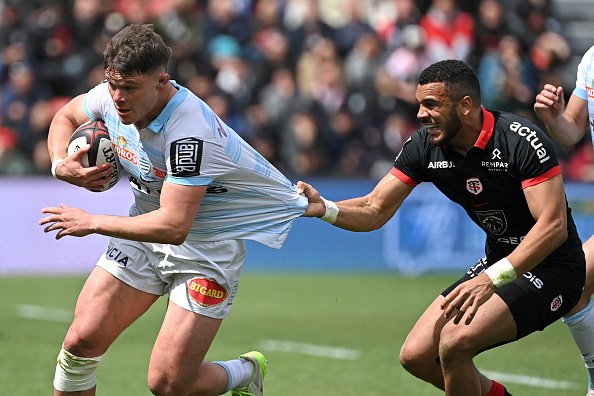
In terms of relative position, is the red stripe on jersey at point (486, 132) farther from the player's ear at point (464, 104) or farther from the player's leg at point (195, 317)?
the player's leg at point (195, 317)

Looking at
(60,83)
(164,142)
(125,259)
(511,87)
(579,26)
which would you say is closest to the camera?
(164,142)

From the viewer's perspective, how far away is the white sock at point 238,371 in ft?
20.4

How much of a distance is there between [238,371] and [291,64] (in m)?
11.3

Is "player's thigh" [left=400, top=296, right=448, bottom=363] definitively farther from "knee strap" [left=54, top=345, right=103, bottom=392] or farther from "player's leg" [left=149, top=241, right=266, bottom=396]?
"knee strap" [left=54, top=345, right=103, bottom=392]

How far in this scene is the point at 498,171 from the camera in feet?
18.9

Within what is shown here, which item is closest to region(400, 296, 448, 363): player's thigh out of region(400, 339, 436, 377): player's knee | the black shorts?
region(400, 339, 436, 377): player's knee

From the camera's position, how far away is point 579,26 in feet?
68.7

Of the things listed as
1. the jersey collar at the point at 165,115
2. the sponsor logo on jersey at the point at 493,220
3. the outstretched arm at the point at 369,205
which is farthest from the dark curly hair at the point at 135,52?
the sponsor logo on jersey at the point at 493,220

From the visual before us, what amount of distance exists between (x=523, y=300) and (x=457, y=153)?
1.02 m

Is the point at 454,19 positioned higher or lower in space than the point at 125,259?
lower

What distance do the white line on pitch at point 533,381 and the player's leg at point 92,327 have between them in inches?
143

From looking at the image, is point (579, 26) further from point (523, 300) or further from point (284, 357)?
point (523, 300)

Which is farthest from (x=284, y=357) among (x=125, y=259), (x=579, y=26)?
(x=579, y=26)

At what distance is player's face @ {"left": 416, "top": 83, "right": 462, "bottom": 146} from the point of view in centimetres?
575
